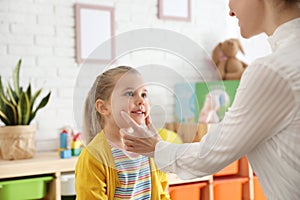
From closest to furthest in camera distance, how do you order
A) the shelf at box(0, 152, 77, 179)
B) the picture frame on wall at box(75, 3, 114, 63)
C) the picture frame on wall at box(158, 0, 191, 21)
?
the shelf at box(0, 152, 77, 179), the picture frame on wall at box(75, 3, 114, 63), the picture frame on wall at box(158, 0, 191, 21)

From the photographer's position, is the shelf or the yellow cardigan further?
the shelf

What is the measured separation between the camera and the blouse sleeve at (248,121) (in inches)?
31.2

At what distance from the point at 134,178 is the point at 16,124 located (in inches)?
41.9

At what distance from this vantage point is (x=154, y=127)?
1.02m

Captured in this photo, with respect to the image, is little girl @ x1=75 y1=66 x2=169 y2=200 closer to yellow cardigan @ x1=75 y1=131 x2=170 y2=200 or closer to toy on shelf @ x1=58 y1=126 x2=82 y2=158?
yellow cardigan @ x1=75 y1=131 x2=170 y2=200

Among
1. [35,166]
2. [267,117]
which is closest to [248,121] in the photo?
[267,117]

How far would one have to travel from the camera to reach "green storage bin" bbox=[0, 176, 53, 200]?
188 centimetres

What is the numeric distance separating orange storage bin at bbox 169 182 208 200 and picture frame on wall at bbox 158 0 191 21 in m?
1.08

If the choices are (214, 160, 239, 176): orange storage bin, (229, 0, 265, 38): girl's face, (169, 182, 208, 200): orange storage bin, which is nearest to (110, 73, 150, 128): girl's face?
(229, 0, 265, 38): girl's face

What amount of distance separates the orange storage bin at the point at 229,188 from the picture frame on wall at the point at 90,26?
106 cm

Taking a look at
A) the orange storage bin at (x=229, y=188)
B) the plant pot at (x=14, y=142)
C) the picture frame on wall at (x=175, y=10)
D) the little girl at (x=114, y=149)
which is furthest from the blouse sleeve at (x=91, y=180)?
the picture frame on wall at (x=175, y=10)

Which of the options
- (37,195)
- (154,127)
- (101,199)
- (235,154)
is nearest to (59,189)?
(37,195)

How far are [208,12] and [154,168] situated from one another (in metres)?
2.00

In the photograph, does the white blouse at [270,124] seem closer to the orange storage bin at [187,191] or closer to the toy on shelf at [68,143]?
the toy on shelf at [68,143]
